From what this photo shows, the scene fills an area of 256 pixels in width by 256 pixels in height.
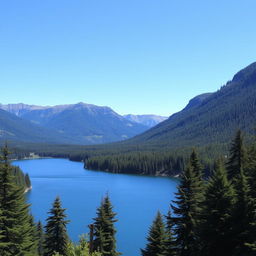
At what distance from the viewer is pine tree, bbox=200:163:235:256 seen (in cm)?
2434

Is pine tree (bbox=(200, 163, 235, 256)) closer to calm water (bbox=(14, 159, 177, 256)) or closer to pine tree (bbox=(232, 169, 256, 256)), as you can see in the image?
pine tree (bbox=(232, 169, 256, 256))

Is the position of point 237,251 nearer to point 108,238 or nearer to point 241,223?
point 241,223

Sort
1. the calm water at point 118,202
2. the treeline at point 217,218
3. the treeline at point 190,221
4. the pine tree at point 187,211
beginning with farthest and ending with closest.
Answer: the calm water at point 118,202, the pine tree at point 187,211, the treeline at point 190,221, the treeline at point 217,218

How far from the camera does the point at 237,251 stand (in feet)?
73.5

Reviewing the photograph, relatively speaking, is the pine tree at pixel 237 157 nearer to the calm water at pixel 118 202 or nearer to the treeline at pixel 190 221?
the treeline at pixel 190 221

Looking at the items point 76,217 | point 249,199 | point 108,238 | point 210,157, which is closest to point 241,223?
point 249,199

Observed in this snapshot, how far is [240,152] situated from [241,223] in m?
18.2

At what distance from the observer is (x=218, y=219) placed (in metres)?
24.9

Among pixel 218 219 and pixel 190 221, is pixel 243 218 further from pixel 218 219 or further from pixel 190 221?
pixel 190 221

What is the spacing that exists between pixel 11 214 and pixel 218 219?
1707cm

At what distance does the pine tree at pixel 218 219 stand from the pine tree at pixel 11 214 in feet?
50.3

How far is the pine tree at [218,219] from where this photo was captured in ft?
79.9

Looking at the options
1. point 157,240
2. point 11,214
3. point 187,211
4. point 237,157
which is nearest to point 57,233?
point 11,214

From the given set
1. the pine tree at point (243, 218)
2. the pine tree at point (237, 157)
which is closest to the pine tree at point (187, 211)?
the pine tree at point (243, 218)
